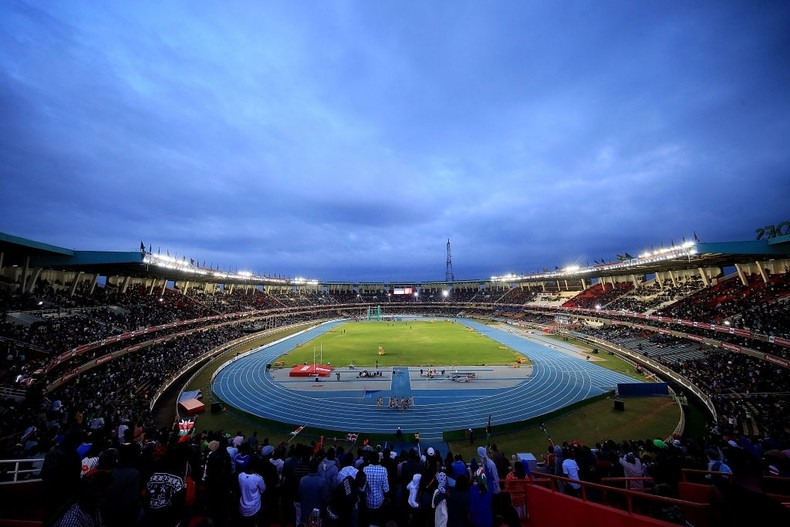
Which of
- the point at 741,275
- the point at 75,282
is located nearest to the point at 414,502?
the point at 75,282

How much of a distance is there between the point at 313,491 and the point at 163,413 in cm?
2571

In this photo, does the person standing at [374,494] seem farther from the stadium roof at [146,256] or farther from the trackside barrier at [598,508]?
the stadium roof at [146,256]

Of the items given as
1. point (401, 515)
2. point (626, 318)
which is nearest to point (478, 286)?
point (626, 318)

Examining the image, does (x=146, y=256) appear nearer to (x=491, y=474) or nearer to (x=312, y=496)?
(x=312, y=496)

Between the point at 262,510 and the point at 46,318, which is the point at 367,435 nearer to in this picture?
the point at 262,510

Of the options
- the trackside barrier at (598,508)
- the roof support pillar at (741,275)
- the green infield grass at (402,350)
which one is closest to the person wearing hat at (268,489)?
the trackside barrier at (598,508)

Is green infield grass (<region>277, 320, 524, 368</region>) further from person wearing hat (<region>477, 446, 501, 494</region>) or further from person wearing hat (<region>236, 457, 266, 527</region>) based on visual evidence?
person wearing hat (<region>236, 457, 266, 527</region>)

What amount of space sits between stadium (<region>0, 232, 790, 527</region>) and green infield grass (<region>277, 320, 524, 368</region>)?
973 millimetres

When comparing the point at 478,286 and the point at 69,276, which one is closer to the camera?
the point at 69,276

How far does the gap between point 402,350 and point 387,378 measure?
13.8m

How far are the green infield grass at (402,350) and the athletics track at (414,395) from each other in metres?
3.66

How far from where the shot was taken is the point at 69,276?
121 ft

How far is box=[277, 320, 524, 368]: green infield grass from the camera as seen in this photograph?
38.4 metres

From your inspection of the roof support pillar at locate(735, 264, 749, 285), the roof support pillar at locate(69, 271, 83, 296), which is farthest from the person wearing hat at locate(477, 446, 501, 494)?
the roof support pillar at locate(735, 264, 749, 285)
